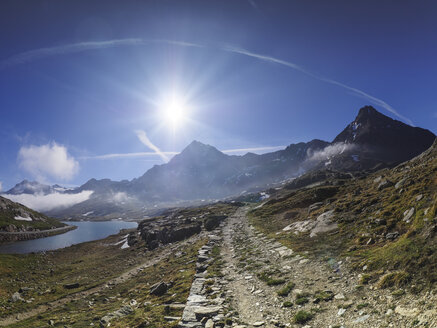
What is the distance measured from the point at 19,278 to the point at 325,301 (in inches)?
2400

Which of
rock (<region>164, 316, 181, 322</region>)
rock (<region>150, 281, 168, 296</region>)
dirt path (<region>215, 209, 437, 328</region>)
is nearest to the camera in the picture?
dirt path (<region>215, 209, 437, 328</region>)

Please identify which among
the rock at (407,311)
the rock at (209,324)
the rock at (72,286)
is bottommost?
the rock at (72,286)

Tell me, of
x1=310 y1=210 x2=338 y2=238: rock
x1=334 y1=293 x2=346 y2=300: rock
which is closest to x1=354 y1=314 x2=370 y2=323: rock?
x1=334 y1=293 x2=346 y2=300: rock

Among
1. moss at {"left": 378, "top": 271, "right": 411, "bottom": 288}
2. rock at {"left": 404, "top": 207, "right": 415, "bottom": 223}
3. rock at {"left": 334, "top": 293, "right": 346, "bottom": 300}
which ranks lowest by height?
rock at {"left": 334, "top": 293, "right": 346, "bottom": 300}

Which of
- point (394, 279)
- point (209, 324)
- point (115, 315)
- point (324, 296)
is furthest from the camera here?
point (115, 315)

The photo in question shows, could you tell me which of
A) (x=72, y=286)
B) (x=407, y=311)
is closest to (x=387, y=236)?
(x=407, y=311)

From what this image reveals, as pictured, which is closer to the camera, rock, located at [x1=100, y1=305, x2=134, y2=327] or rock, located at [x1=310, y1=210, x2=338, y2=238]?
rock, located at [x1=100, y1=305, x2=134, y2=327]

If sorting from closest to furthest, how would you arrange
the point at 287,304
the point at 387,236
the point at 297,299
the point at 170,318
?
the point at 287,304 < the point at 297,299 < the point at 170,318 < the point at 387,236

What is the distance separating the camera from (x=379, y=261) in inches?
513

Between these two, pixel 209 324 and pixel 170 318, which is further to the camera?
pixel 170 318

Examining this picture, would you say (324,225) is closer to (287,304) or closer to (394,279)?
(394,279)

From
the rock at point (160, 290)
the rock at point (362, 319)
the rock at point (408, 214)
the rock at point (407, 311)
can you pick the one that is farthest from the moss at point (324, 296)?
the rock at point (160, 290)

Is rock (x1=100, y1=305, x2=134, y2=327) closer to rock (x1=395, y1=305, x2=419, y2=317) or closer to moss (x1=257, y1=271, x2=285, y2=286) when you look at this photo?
moss (x1=257, y1=271, x2=285, y2=286)

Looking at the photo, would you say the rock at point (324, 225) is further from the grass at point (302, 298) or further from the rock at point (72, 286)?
the rock at point (72, 286)
